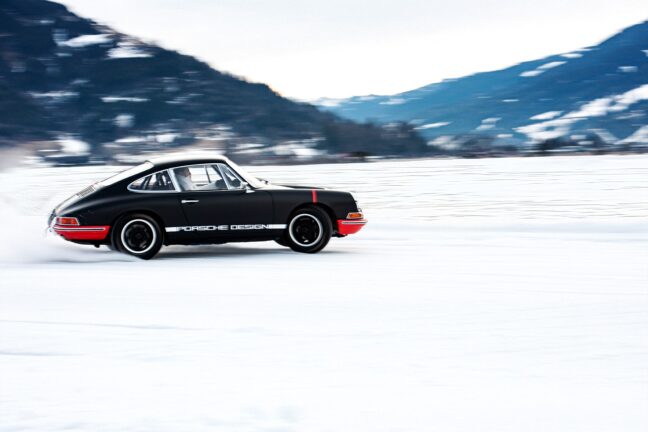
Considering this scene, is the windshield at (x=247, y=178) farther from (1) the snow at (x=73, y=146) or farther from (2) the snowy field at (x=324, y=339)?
(1) the snow at (x=73, y=146)

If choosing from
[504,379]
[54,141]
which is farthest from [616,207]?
[54,141]

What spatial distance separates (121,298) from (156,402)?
3325 mm

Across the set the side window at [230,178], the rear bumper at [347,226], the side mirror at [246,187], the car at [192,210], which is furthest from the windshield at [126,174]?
the rear bumper at [347,226]

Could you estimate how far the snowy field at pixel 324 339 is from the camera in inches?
168

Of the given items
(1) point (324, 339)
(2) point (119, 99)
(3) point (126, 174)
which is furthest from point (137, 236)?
(2) point (119, 99)

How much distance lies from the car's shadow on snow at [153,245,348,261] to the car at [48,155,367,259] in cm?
35

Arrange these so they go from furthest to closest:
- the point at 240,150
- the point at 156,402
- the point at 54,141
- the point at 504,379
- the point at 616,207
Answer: the point at 240,150
the point at 54,141
the point at 616,207
the point at 504,379
the point at 156,402

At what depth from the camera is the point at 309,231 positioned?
11.1 meters

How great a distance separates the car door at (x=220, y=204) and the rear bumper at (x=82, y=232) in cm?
100

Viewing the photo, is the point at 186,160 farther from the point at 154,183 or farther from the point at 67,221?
the point at 67,221

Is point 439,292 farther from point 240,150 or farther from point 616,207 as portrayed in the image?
point 240,150

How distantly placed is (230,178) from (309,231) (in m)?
1.27

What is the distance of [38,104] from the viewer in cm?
17062

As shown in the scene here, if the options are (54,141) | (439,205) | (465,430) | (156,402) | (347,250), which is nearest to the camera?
(465,430)
